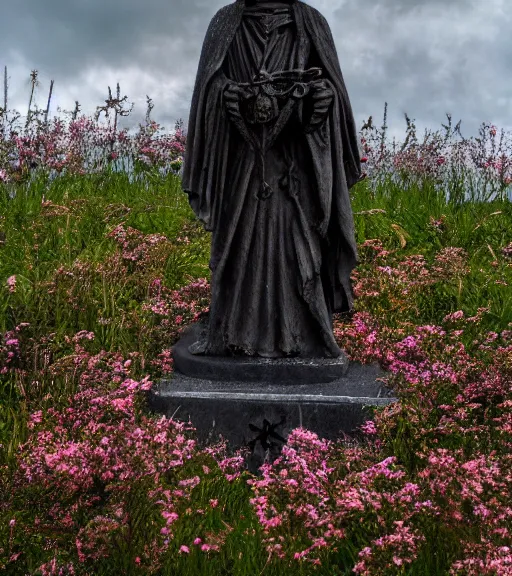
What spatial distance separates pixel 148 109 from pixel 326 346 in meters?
7.58

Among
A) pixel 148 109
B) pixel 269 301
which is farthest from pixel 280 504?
pixel 148 109

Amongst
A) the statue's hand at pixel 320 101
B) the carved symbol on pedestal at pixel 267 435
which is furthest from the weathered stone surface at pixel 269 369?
the statue's hand at pixel 320 101

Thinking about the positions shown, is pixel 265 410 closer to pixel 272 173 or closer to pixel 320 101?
pixel 272 173

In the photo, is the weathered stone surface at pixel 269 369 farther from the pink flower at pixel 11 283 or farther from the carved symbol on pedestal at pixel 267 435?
the pink flower at pixel 11 283

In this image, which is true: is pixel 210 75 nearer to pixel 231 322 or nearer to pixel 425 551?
pixel 231 322

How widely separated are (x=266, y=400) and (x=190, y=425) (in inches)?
18.1

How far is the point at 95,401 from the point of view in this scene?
4.04 m

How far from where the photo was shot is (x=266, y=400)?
4.49 m

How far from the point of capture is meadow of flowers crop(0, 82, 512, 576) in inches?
115

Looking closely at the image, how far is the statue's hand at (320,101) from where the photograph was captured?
4.43 m

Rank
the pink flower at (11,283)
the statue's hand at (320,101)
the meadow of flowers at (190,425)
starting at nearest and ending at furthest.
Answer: the meadow of flowers at (190,425) < the statue's hand at (320,101) < the pink flower at (11,283)

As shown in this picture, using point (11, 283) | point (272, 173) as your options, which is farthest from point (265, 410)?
point (11, 283)

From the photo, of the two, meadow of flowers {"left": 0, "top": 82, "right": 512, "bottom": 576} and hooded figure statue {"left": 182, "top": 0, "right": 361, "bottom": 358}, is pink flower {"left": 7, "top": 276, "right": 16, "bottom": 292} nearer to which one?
meadow of flowers {"left": 0, "top": 82, "right": 512, "bottom": 576}

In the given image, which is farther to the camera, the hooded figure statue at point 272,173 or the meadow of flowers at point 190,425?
the hooded figure statue at point 272,173
